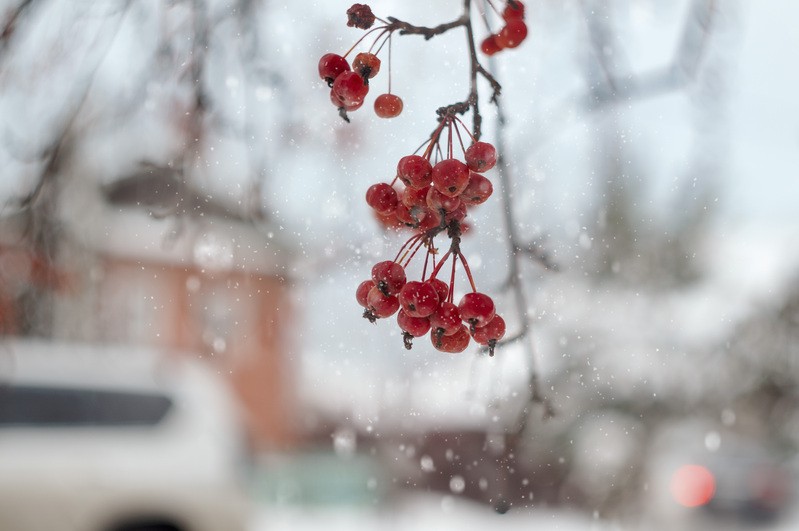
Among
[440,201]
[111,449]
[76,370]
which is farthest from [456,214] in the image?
[76,370]

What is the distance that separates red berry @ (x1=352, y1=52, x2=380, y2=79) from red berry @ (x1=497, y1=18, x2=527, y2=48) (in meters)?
0.12

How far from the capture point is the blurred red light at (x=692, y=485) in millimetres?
2453

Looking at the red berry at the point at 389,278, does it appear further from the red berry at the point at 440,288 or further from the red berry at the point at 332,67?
the red berry at the point at 332,67

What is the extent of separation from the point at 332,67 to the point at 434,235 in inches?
6.2

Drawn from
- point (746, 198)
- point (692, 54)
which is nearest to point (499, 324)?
point (692, 54)

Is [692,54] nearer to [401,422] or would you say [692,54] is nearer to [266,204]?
[266,204]

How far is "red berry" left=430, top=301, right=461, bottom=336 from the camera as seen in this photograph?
435 millimetres

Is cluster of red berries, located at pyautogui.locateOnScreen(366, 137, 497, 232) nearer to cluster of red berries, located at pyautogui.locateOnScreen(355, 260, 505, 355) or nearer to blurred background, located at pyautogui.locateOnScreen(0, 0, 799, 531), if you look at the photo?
cluster of red berries, located at pyautogui.locateOnScreen(355, 260, 505, 355)

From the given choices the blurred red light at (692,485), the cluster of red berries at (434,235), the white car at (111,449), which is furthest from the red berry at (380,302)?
the blurred red light at (692,485)

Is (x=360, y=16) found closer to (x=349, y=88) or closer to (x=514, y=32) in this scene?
(x=349, y=88)

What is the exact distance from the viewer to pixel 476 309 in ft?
1.45

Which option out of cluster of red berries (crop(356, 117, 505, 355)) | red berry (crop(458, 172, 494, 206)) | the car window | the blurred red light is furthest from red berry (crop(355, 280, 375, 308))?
the blurred red light

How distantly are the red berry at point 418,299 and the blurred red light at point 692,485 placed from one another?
2.30 meters

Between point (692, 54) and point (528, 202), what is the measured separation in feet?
0.88
